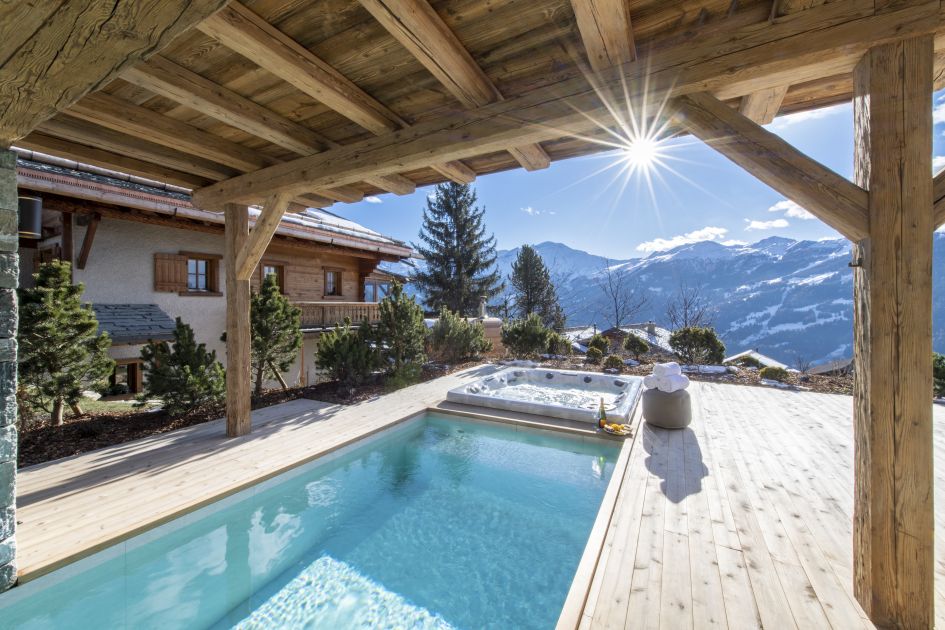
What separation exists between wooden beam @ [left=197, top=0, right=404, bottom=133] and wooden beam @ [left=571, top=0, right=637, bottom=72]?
1.62m

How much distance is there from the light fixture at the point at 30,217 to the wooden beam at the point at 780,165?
420 cm

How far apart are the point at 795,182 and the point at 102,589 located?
200 inches

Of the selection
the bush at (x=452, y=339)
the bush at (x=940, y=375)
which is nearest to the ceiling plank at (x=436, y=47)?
the bush at (x=452, y=339)

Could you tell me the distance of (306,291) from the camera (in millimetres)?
11477

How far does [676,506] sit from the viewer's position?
11.3 ft

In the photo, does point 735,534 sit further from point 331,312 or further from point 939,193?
point 331,312

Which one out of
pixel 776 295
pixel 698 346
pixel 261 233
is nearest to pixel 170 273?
pixel 261 233

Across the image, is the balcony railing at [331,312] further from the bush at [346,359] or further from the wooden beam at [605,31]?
the wooden beam at [605,31]

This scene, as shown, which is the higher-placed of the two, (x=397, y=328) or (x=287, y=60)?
(x=287, y=60)

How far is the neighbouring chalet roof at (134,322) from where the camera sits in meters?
6.93

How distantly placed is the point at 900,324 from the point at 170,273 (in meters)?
10.8

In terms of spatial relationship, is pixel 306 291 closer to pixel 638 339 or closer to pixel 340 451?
pixel 340 451

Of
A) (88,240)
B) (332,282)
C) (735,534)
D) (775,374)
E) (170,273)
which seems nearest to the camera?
(735,534)

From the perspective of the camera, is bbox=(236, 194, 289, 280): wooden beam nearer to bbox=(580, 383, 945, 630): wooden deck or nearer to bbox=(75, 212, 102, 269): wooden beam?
bbox=(75, 212, 102, 269): wooden beam
